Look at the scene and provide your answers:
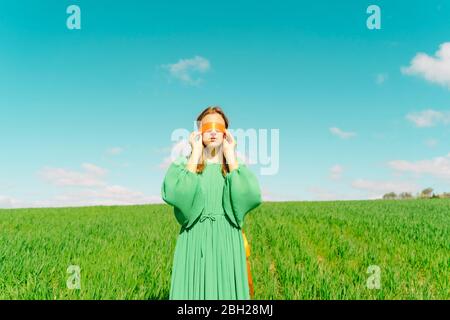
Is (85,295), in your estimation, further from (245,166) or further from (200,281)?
(245,166)

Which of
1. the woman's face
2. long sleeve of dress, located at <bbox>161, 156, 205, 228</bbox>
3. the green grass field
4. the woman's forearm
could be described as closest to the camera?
long sleeve of dress, located at <bbox>161, 156, 205, 228</bbox>

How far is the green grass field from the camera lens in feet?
17.8

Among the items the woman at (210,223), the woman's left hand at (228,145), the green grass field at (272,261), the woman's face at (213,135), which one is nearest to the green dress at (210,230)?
the woman at (210,223)

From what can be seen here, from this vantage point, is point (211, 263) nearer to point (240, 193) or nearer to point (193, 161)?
point (240, 193)

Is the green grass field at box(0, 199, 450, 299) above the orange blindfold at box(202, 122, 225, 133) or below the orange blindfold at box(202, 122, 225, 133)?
below

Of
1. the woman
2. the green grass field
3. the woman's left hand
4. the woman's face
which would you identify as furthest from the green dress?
the green grass field

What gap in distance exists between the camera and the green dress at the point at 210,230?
3.66m

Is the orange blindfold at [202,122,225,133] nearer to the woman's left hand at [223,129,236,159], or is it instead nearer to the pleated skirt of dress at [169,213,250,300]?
the woman's left hand at [223,129,236,159]

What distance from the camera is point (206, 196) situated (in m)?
3.80

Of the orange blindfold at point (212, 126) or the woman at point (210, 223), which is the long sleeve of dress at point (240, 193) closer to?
the woman at point (210, 223)

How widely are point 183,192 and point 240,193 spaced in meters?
0.49
